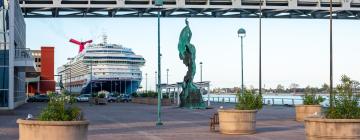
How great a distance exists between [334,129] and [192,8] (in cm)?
4408

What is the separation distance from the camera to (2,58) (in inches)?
1736

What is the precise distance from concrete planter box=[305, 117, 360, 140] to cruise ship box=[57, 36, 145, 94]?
90440 millimetres

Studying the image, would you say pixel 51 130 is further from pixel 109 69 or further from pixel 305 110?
pixel 109 69

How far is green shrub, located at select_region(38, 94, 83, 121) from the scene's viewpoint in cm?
1392

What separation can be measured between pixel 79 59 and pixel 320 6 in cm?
6425

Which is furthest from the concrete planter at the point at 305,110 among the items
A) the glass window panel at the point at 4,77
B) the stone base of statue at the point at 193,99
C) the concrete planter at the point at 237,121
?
the glass window panel at the point at 4,77

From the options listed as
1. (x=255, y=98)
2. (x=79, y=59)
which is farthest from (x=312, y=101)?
(x=79, y=59)

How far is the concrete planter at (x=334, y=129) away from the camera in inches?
571

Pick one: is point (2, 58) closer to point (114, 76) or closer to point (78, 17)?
point (78, 17)

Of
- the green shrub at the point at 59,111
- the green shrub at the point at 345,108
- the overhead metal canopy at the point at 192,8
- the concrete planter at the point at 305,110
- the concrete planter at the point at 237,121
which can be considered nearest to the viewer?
the green shrub at the point at 59,111

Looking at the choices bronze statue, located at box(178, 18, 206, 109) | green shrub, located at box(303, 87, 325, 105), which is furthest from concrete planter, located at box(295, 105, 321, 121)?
bronze statue, located at box(178, 18, 206, 109)

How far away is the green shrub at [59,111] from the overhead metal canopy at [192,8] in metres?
41.2

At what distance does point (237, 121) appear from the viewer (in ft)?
71.5

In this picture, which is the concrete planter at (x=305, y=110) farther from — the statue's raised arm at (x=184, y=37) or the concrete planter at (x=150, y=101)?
the concrete planter at (x=150, y=101)
